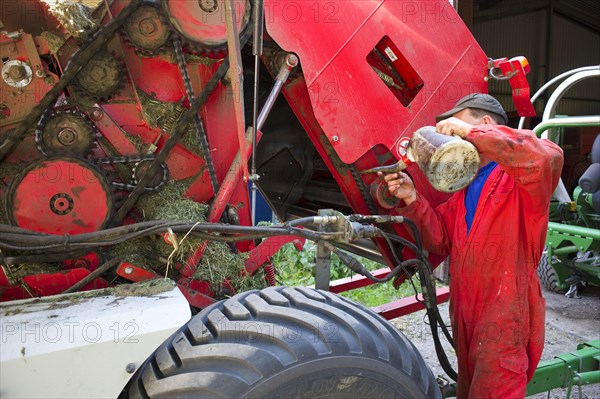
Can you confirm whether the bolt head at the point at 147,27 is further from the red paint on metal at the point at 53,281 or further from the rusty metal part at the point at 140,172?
the red paint on metal at the point at 53,281

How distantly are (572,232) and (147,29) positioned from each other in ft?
14.0

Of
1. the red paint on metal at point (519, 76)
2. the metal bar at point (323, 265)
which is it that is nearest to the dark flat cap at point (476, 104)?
the red paint on metal at point (519, 76)

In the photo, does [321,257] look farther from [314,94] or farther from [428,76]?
[428,76]

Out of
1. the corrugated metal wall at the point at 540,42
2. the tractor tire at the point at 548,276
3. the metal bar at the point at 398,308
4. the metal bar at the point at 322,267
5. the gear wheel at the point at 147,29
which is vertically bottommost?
the tractor tire at the point at 548,276

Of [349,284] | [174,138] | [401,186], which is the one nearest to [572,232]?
[349,284]

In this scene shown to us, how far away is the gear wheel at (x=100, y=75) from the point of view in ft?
5.87

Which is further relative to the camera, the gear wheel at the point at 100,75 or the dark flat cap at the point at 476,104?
the dark flat cap at the point at 476,104

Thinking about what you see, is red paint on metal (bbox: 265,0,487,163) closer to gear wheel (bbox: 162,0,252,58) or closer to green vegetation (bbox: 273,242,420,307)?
gear wheel (bbox: 162,0,252,58)

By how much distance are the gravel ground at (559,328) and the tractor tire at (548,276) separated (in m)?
0.07

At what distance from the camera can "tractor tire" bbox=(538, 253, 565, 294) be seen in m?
5.23

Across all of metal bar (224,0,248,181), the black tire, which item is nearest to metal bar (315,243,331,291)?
the black tire

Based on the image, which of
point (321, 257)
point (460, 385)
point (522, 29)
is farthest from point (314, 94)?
point (522, 29)

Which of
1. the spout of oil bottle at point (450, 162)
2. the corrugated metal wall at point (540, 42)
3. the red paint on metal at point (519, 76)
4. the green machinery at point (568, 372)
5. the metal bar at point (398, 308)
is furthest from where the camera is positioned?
the corrugated metal wall at point (540, 42)

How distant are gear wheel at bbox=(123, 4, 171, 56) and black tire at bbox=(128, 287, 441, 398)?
989 mm
